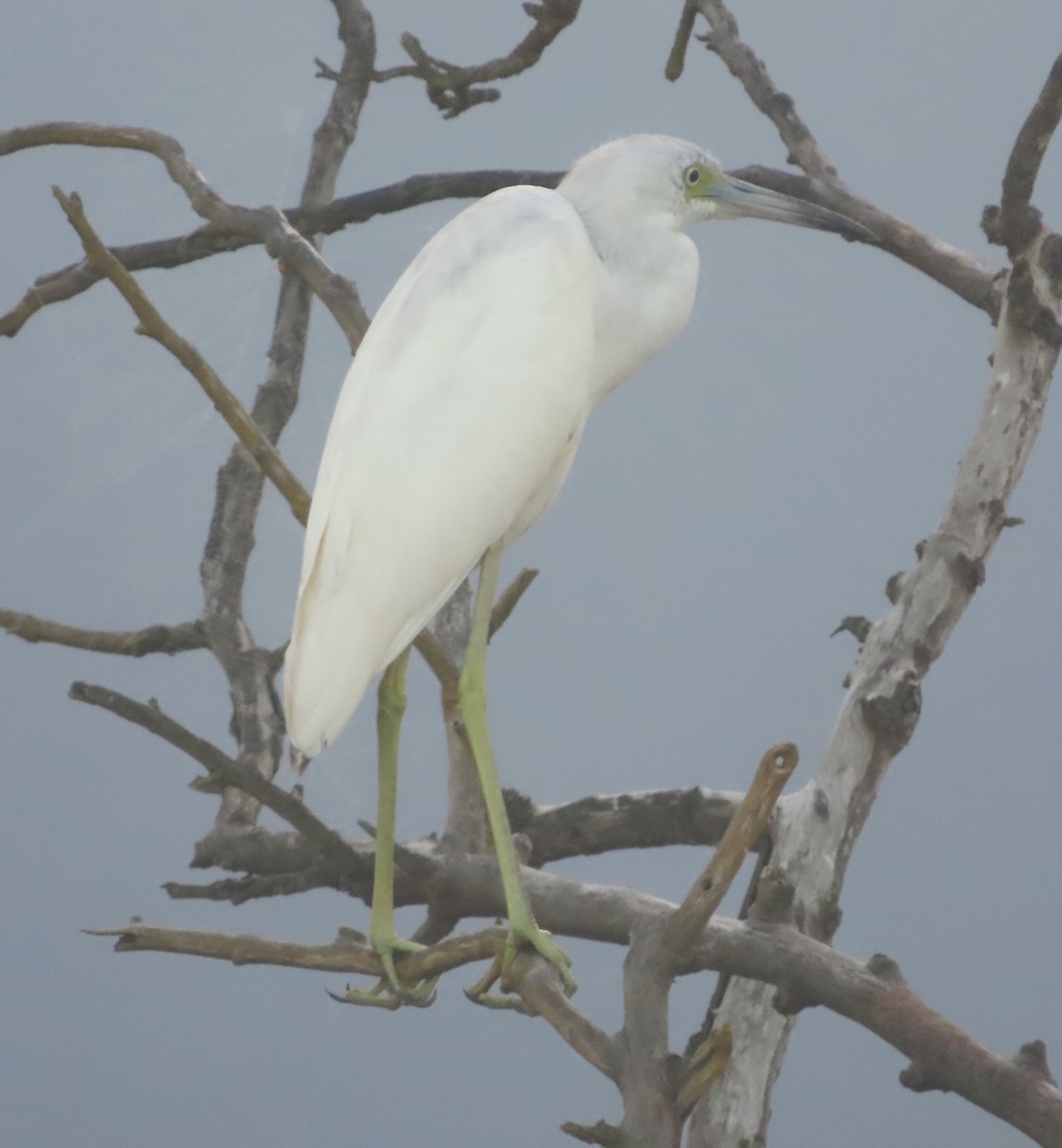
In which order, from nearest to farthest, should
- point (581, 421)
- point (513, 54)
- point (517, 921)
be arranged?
point (517, 921), point (581, 421), point (513, 54)

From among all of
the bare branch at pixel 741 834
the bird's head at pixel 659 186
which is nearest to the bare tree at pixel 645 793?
the bare branch at pixel 741 834

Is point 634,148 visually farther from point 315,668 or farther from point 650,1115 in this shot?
point 650,1115

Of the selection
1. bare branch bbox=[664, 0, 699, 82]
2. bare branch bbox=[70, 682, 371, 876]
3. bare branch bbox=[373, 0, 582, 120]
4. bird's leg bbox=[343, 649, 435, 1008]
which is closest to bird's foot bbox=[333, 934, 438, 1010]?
bird's leg bbox=[343, 649, 435, 1008]

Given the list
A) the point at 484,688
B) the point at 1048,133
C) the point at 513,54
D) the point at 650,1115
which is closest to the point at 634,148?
the point at 1048,133

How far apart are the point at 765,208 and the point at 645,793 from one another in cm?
73

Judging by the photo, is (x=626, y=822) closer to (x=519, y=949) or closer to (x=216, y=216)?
(x=519, y=949)

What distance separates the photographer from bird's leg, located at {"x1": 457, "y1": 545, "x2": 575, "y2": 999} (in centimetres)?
146

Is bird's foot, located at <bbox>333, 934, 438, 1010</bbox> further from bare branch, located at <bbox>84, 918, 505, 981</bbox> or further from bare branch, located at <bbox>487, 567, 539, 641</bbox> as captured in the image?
bare branch, located at <bbox>487, 567, 539, 641</bbox>

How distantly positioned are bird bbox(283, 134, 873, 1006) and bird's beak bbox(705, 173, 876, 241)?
6 centimetres

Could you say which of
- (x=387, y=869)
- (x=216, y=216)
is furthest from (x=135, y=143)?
(x=387, y=869)

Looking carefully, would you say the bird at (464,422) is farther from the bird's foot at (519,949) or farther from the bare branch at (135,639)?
the bare branch at (135,639)

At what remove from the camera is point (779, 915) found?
1.50 meters

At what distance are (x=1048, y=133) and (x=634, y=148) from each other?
1.45 ft

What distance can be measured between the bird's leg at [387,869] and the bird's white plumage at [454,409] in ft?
0.61
